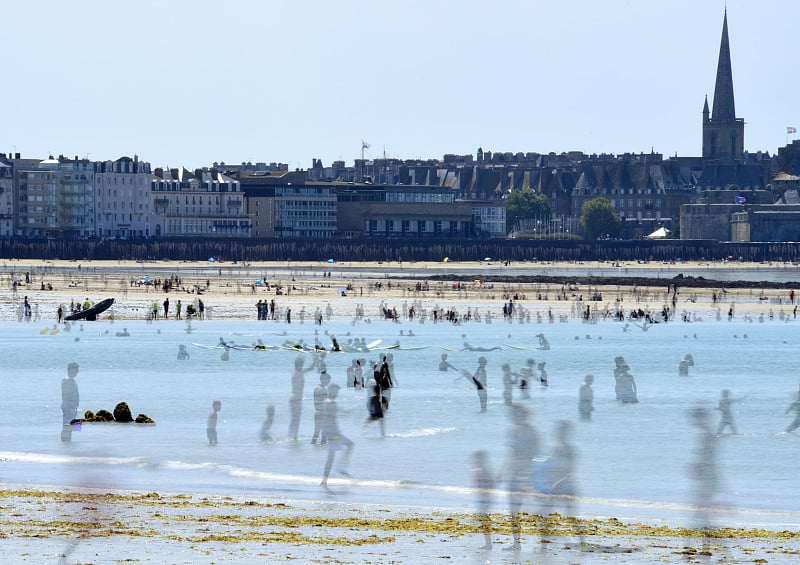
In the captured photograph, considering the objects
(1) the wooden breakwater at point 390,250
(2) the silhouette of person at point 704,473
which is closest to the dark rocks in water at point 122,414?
(2) the silhouette of person at point 704,473

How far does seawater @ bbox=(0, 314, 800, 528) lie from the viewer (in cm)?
2195

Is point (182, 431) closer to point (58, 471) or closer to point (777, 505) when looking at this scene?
point (58, 471)

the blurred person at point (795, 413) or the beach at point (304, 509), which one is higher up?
the beach at point (304, 509)

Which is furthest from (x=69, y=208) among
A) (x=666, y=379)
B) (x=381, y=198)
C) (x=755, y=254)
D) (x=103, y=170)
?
(x=666, y=379)

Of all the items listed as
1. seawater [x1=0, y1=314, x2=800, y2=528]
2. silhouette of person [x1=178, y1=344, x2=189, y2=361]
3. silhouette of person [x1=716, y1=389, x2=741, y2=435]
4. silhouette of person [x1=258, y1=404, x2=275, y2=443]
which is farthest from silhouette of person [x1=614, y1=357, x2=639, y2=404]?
silhouette of person [x1=178, y1=344, x2=189, y2=361]

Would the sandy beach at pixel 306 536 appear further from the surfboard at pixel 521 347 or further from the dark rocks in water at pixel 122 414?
the surfboard at pixel 521 347

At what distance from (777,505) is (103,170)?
170 m

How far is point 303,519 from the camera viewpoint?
18969mm

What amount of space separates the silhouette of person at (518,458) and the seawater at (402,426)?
0.32 meters

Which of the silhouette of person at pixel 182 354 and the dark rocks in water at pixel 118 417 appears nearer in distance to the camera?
the dark rocks in water at pixel 118 417

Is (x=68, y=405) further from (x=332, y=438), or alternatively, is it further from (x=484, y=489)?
(x=484, y=489)

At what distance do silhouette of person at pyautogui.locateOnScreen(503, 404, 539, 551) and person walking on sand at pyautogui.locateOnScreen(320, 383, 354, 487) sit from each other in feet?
8.19

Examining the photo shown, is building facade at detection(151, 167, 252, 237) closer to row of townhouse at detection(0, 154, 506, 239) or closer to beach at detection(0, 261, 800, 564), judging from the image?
row of townhouse at detection(0, 154, 506, 239)

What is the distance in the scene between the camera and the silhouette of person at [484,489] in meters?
18.2
